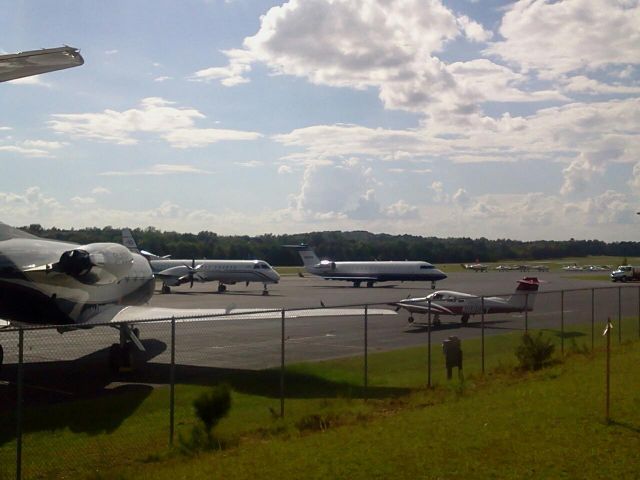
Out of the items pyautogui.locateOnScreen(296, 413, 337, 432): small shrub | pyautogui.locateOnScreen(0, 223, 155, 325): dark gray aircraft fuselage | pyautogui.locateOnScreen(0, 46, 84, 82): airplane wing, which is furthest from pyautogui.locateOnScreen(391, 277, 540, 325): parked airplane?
pyautogui.locateOnScreen(0, 46, 84, 82): airplane wing

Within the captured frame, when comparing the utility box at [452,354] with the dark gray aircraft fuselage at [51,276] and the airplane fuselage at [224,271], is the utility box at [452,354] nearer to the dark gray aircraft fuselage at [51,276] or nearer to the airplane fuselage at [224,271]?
the dark gray aircraft fuselage at [51,276]

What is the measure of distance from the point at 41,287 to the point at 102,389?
11.5 ft

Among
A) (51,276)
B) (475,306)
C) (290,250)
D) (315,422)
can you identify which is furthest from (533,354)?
(290,250)

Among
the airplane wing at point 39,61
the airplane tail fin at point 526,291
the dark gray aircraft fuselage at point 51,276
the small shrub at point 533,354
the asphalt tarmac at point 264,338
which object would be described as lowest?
the asphalt tarmac at point 264,338

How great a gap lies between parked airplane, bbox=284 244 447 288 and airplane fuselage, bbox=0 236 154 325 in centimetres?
5703

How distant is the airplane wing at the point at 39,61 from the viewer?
1278 cm

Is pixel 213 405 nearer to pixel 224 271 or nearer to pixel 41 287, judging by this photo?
pixel 41 287

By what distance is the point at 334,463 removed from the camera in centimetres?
963

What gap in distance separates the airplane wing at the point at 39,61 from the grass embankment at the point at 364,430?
6.25 meters

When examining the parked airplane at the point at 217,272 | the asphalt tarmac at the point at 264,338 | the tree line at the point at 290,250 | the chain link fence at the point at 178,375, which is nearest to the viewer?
the chain link fence at the point at 178,375

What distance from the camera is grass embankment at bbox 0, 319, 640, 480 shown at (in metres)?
9.50

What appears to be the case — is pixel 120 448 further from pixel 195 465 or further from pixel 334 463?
pixel 334 463

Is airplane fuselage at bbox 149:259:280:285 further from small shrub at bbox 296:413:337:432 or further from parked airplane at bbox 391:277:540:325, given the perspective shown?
small shrub at bbox 296:413:337:432

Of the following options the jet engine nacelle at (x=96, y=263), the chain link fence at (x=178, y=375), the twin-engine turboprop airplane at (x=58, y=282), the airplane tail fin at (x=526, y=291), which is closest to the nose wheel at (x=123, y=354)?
the twin-engine turboprop airplane at (x=58, y=282)
